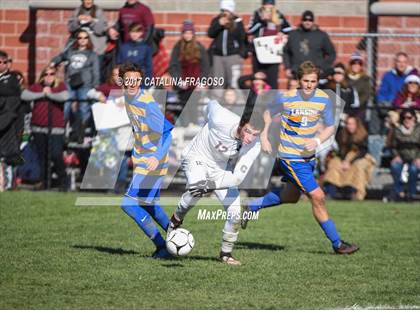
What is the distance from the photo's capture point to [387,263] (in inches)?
376

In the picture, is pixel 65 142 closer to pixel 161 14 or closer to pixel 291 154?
pixel 161 14

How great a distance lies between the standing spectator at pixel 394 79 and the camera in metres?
15.0

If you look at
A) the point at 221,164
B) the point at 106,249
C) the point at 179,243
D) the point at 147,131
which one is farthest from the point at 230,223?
the point at 106,249

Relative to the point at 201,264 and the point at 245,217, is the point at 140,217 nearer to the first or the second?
the point at 201,264

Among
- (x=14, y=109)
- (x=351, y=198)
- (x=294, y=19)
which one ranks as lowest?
(x=351, y=198)

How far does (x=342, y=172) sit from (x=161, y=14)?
4525 millimetres

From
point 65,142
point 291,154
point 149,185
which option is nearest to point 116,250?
point 149,185

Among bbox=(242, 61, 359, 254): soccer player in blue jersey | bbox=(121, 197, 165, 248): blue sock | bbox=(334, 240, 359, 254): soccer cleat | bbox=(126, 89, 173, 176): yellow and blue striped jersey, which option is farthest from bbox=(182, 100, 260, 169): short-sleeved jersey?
bbox=(334, 240, 359, 254): soccer cleat

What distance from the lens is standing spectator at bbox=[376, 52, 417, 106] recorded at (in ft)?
49.1

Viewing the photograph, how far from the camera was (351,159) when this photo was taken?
1464 cm

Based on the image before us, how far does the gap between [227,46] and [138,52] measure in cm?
138

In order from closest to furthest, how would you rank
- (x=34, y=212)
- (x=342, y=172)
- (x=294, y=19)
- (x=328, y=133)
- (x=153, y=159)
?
(x=153, y=159) → (x=328, y=133) → (x=34, y=212) → (x=342, y=172) → (x=294, y=19)

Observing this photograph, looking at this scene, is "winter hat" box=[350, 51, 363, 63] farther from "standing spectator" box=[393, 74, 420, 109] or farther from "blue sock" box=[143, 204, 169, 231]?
"blue sock" box=[143, 204, 169, 231]

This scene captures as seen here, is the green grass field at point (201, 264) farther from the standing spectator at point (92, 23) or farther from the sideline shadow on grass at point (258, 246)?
the standing spectator at point (92, 23)
